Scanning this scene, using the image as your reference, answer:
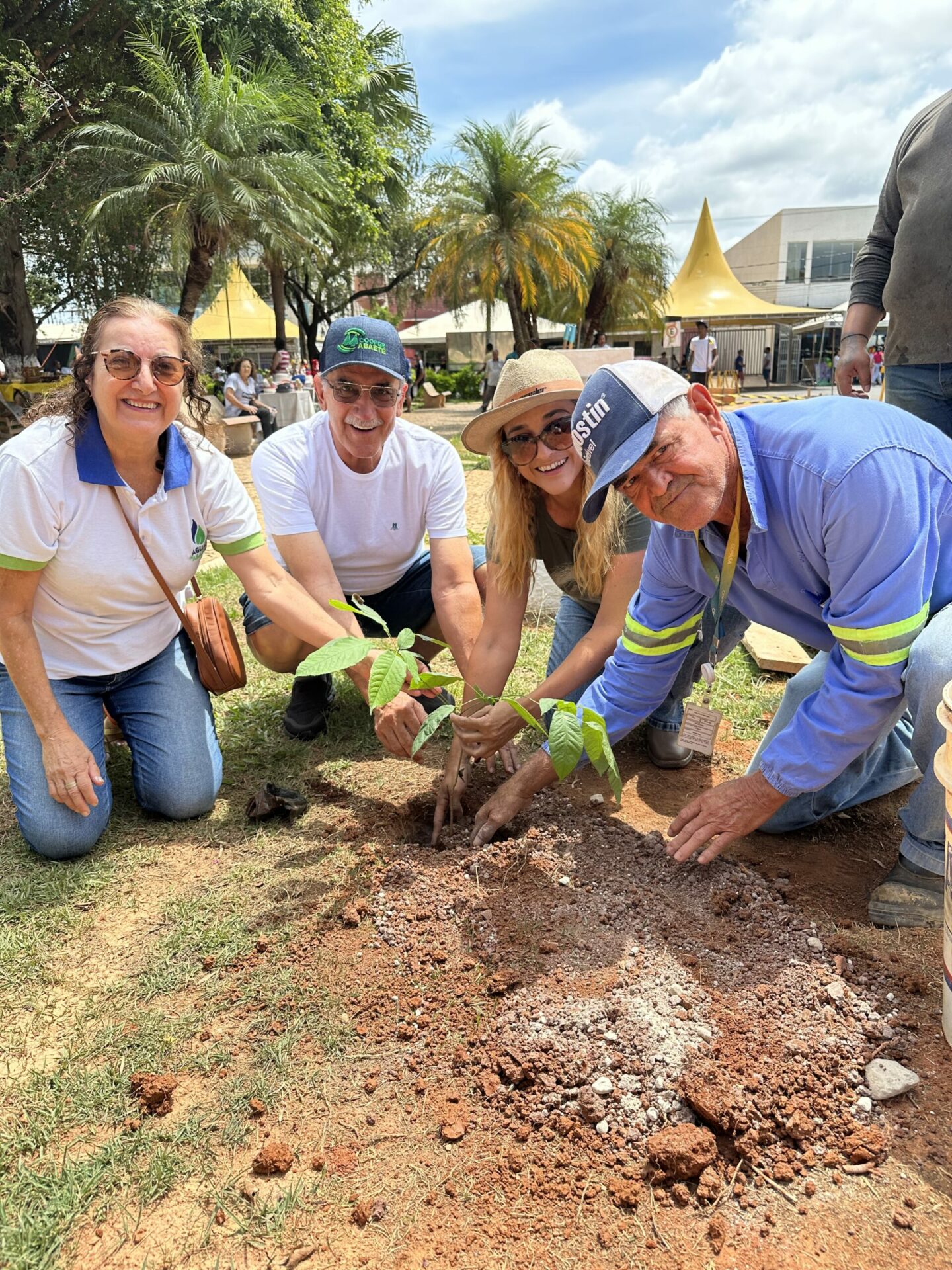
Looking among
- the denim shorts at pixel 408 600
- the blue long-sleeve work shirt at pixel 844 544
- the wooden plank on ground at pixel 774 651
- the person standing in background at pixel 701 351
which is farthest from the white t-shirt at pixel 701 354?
the blue long-sleeve work shirt at pixel 844 544

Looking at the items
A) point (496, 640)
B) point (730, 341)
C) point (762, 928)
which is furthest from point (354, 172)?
point (730, 341)

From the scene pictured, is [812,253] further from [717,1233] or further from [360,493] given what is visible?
[717,1233]

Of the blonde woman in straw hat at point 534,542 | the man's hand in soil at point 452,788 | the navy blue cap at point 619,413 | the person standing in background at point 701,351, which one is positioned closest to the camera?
the navy blue cap at point 619,413

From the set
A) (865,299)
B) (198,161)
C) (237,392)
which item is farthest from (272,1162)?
(198,161)

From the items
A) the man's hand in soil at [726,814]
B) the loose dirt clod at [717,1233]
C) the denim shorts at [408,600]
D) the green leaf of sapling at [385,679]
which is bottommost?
the loose dirt clod at [717,1233]

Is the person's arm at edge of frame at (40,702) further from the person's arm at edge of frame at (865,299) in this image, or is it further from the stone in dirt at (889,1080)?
the person's arm at edge of frame at (865,299)

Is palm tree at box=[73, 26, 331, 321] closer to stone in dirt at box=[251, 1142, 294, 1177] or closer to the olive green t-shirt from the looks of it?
Result: the olive green t-shirt

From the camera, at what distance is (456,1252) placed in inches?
54.1

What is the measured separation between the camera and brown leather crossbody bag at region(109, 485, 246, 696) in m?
2.79

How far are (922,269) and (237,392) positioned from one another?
12.1 meters

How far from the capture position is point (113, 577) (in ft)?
8.21

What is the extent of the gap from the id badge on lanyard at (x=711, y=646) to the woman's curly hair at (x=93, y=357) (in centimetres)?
156

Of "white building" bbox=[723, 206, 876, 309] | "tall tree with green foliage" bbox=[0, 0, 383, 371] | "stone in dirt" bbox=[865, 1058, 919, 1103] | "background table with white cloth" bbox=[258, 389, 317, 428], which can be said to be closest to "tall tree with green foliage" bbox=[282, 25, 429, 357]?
"tall tree with green foliage" bbox=[0, 0, 383, 371]

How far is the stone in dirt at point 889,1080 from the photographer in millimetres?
1563
